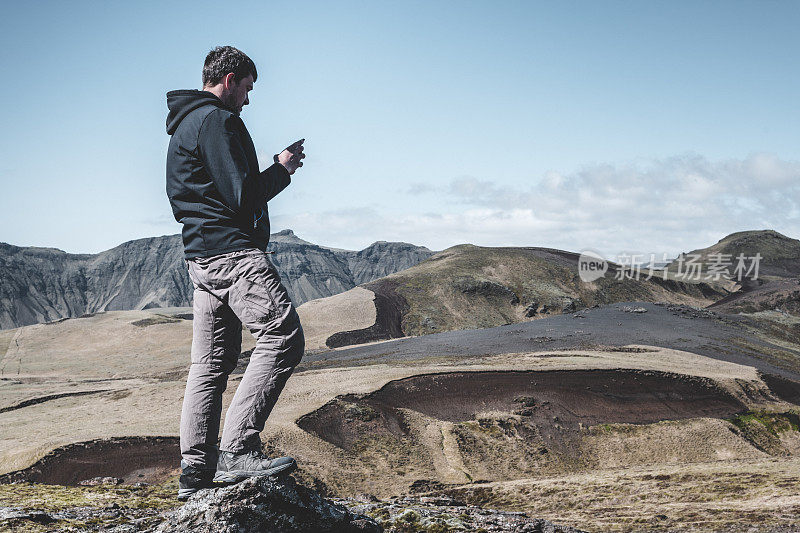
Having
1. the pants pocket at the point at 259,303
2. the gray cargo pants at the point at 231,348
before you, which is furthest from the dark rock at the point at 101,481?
the pants pocket at the point at 259,303

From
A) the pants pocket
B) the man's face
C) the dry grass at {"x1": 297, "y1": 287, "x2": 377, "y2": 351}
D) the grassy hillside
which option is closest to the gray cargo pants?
the pants pocket

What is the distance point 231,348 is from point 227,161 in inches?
62.4

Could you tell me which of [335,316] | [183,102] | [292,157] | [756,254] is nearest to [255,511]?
[292,157]

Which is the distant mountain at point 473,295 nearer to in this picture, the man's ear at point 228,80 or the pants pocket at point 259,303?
the man's ear at point 228,80

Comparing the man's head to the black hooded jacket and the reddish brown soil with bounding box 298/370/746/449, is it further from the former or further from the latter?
the reddish brown soil with bounding box 298/370/746/449

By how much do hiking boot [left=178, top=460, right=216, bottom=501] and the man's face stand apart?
3.09m

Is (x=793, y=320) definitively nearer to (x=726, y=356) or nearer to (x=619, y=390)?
(x=726, y=356)

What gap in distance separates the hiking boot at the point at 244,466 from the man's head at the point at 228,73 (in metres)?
2.95

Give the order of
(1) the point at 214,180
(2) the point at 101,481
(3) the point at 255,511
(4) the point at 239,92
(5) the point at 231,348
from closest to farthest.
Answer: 1. (3) the point at 255,511
2. (1) the point at 214,180
3. (5) the point at 231,348
4. (4) the point at 239,92
5. (2) the point at 101,481

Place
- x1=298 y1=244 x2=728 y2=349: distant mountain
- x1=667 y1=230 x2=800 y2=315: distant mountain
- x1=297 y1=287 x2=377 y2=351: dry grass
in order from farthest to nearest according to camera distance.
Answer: x1=667 y1=230 x2=800 y2=315: distant mountain < x1=298 y1=244 x2=728 y2=349: distant mountain < x1=297 y1=287 x2=377 y2=351: dry grass

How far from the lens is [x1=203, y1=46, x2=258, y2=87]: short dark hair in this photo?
4.80m

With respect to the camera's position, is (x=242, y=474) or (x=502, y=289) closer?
(x=242, y=474)

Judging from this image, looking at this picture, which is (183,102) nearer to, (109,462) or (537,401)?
(109,462)

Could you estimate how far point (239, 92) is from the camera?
4906 mm
